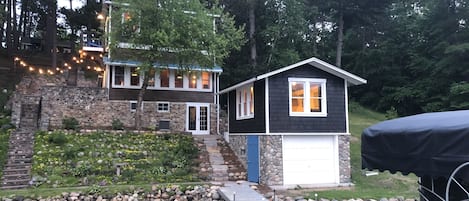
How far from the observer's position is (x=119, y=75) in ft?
70.1

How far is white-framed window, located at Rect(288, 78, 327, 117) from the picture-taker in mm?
15016

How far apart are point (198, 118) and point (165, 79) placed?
3015 millimetres

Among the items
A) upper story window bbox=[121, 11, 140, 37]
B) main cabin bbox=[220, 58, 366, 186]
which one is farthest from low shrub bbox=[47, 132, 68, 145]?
main cabin bbox=[220, 58, 366, 186]

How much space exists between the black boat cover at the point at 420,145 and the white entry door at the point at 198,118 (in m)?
16.8

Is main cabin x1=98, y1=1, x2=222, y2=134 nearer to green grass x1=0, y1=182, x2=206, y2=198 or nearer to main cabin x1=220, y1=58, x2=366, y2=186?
main cabin x1=220, y1=58, x2=366, y2=186

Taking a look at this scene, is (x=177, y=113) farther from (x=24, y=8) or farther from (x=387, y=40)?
(x=24, y=8)

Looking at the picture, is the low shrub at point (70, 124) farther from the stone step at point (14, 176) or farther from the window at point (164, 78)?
the window at point (164, 78)

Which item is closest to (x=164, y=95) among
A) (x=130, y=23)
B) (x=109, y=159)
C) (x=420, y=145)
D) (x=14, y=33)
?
(x=130, y=23)

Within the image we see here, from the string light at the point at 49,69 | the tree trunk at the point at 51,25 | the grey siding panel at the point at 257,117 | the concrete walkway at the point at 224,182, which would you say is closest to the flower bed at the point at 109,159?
the concrete walkway at the point at 224,182

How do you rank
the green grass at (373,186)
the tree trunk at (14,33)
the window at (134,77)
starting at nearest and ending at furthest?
1. the green grass at (373,186)
2. the window at (134,77)
3. the tree trunk at (14,33)

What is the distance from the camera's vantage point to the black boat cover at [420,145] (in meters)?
4.06

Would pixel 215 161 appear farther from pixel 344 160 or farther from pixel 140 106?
pixel 140 106

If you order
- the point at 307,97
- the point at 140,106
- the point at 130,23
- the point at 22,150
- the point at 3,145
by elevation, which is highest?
the point at 130,23

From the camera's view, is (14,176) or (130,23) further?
(130,23)
